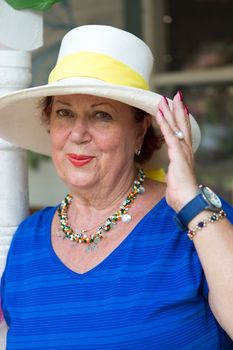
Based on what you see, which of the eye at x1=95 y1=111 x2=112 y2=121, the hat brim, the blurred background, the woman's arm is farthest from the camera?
the blurred background

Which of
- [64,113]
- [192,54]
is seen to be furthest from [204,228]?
[192,54]

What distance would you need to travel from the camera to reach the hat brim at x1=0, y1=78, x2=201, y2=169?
2209mm

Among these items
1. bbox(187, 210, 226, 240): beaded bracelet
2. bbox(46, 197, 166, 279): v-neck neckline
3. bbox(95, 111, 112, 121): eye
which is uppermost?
bbox(95, 111, 112, 121): eye

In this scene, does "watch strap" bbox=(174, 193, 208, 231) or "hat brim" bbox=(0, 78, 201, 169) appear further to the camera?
"hat brim" bbox=(0, 78, 201, 169)

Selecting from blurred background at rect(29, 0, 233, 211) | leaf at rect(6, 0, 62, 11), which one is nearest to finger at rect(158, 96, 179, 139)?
leaf at rect(6, 0, 62, 11)

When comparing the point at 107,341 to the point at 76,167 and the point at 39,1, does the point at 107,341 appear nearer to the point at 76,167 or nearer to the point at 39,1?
the point at 76,167

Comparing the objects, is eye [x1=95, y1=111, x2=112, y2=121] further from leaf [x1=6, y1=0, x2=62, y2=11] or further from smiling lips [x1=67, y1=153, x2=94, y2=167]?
leaf [x1=6, y1=0, x2=62, y2=11]

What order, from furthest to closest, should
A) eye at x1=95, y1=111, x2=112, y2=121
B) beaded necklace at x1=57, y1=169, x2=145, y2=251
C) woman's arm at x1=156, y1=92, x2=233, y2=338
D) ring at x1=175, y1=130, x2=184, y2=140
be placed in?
beaded necklace at x1=57, y1=169, x2=145, y2=251, eye at x1=95, y1=111, x2=112, y2=121, ring at x1=175, y1=130, x2=184, y2=140, woman's arm at x1=156, y1=92, x2=233, y2=338

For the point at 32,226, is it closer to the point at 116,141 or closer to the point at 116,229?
the point at 116,229

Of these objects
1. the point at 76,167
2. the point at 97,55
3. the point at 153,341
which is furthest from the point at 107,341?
the point at 97,55

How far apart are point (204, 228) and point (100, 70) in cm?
64

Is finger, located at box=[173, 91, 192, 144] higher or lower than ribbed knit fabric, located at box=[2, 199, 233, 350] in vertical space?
higher

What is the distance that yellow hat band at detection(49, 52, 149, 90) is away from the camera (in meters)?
2.27

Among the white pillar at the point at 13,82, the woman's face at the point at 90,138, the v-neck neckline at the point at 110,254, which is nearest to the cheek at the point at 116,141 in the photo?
the woman's face at the point at 90,138
